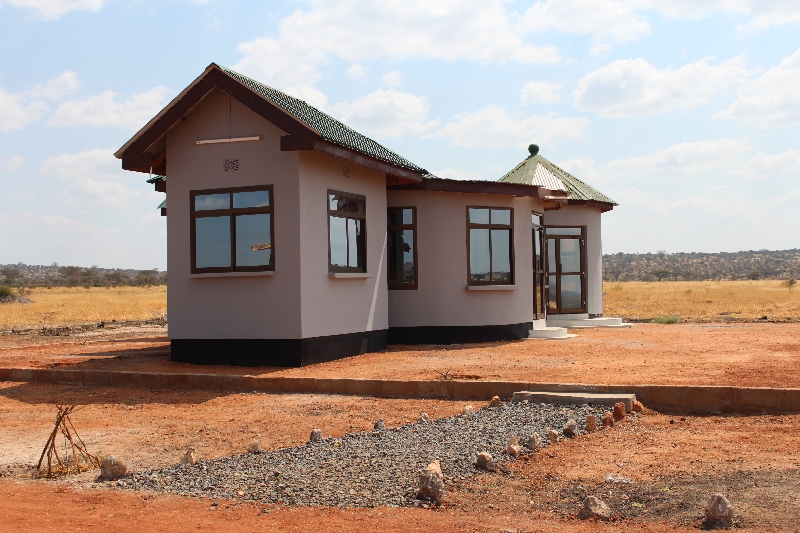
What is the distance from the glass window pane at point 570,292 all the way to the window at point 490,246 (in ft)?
14.5

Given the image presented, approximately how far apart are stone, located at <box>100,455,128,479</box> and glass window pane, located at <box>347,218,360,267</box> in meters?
8.44

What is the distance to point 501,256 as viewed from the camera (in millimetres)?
17234

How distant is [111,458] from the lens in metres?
6.45

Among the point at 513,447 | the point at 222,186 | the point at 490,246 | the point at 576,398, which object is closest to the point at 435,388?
the point at 576,398

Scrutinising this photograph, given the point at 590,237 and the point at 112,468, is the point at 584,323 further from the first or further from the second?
the point at 112,468

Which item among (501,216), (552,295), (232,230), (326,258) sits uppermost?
(501,216)

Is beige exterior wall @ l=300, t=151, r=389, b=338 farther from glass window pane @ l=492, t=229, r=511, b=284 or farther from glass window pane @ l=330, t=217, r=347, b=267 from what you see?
glass window pane @ l=492, t=229, r=511, b=284

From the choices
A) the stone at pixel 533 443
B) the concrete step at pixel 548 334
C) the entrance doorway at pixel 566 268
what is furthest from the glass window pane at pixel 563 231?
the stone at pixel 533 443

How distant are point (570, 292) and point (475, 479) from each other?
15.8m

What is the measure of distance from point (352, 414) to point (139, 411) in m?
2.68

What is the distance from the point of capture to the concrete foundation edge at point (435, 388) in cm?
873

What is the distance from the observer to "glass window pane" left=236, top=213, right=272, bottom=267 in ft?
43.2

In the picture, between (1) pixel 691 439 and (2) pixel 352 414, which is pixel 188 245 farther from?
(1) pixel 691 439

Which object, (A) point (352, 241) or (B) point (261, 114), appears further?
(A) point (352, 241)
